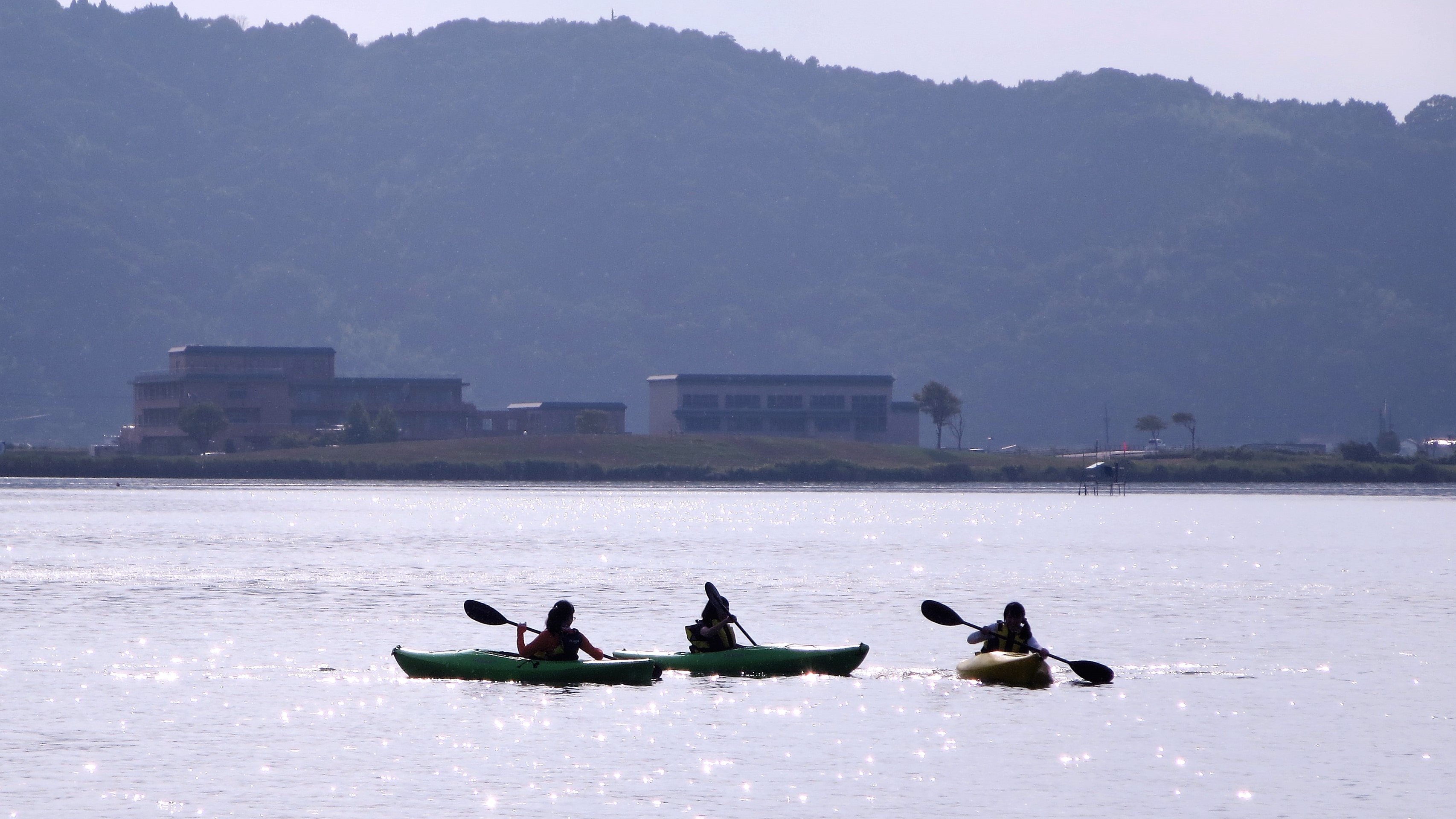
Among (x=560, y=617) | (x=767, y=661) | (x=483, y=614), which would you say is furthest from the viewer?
(x=483, y=614)

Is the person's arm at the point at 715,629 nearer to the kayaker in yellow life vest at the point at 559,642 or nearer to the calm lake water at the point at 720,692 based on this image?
the calm lake water at the point at 720,692

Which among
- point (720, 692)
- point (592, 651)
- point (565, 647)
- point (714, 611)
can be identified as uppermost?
point (714, 611)

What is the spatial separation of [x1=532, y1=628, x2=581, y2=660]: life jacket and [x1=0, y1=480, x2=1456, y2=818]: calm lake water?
75cm

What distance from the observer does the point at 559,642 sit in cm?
3809

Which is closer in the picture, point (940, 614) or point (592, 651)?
point (592, 651)

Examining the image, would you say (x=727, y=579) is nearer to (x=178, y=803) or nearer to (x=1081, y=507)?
(x=178, y=803)

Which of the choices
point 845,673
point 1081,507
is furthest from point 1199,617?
point 1081,507

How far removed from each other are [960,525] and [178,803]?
335ft

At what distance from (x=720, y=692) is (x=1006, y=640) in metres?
6.33

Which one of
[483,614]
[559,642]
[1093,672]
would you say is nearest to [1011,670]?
[1093,672]

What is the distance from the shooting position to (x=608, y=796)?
89.2 feet

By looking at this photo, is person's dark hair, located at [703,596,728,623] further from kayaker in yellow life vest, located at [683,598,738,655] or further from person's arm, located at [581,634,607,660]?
person's arm, located at [581,634,607,660]

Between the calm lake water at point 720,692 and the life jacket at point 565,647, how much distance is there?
0.75 meters

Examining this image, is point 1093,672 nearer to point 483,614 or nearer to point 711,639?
point 711,639
